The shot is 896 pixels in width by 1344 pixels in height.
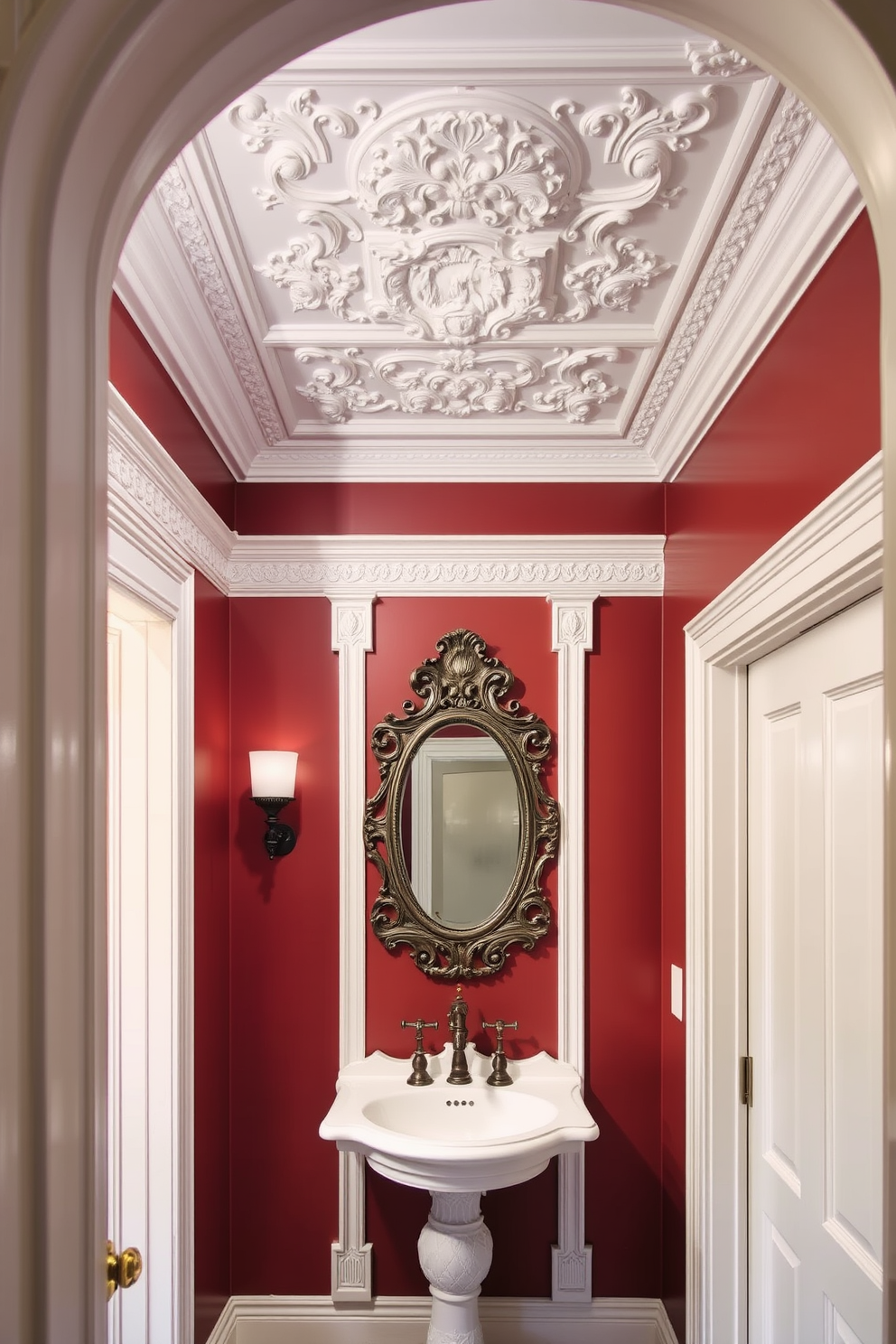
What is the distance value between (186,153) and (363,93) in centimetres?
31

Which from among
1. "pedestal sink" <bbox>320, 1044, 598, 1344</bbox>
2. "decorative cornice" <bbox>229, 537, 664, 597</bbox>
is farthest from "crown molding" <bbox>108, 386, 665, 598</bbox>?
"pedestal sink" <bbox>320, 1044, 598, 1344</bbox>

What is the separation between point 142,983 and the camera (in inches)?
94.5

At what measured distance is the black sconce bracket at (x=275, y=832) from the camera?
3.02m

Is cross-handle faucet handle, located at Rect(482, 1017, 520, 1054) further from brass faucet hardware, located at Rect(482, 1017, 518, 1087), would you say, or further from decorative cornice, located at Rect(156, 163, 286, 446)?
decorative cornice, located at Rect(156, 163, 286, 446)

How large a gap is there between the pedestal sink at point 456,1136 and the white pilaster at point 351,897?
7.9 inches

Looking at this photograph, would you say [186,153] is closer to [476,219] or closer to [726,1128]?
[476,219]

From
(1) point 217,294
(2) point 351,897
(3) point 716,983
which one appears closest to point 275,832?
(2) point 351,897

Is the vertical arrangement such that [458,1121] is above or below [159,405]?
below

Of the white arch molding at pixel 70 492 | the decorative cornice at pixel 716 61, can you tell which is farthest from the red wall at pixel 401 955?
the white arch molding at pixel 70 492

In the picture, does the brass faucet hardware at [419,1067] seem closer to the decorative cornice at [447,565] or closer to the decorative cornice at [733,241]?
the decorative cornice at [447,565]

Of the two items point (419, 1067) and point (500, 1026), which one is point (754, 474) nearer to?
point (500, 1026)

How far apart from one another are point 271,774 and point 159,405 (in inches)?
46.5

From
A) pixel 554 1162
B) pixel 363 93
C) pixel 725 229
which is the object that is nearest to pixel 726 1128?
pixel 554 1162

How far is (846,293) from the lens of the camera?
1600 millimetres
